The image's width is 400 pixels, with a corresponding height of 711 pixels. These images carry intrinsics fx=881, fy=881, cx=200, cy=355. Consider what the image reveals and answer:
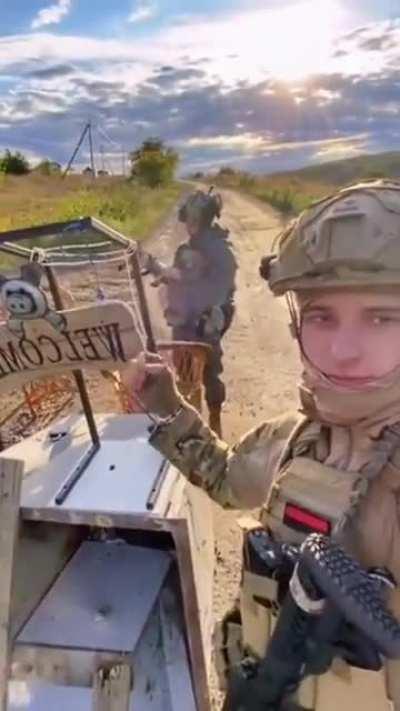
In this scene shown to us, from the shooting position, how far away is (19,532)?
2314mm

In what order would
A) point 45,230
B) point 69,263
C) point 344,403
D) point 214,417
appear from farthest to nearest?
point 214,417 → point 69,263 → point 45,230 → point 344,403

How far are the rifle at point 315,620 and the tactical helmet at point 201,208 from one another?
3.75 meters

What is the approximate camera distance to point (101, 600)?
7.92 feet

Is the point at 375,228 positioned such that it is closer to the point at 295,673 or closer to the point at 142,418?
the point at 295,673

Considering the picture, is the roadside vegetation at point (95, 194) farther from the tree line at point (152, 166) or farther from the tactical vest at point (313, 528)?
the tactical vest at point (313, 528)

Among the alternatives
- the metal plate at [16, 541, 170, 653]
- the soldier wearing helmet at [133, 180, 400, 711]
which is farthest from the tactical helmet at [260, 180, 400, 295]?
the metal plate at [16, 541, 170, 653]

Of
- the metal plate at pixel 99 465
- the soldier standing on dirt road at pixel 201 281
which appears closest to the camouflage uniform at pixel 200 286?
the soldier standing on dirt road at pixel 201 281

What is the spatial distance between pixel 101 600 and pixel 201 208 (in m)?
3.44

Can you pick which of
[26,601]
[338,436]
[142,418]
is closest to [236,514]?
[142,418]

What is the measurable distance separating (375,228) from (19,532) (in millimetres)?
1232

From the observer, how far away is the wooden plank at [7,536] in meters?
2.22

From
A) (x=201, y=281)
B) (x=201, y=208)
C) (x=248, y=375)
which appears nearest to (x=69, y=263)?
(x=201, y=281)

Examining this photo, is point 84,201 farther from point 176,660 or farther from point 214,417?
point 176,660

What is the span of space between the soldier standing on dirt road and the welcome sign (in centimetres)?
296
